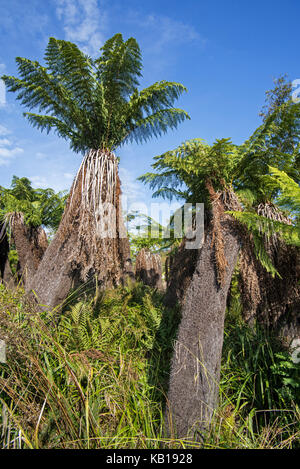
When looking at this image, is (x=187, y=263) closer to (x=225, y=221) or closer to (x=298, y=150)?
(x=225, y=221)

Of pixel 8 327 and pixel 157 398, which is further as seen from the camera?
pixel 157 398

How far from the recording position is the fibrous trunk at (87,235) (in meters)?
3.85

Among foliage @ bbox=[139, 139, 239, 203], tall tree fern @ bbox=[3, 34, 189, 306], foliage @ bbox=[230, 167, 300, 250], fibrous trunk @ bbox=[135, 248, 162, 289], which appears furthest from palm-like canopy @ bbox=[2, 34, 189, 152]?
fibrous trunk @ bbox=[135, 248, 162, 289]

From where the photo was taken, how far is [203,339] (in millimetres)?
2305

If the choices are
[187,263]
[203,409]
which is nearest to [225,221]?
[187,263]

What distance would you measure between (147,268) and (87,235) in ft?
25.3

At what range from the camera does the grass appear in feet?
5.68

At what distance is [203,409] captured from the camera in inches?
84.3

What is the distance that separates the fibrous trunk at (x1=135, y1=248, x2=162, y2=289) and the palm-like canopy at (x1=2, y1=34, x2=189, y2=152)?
708cm

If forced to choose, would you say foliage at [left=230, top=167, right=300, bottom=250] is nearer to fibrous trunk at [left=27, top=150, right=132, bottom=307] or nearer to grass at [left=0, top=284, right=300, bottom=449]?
grass at [left=0, top=284, right=300, bottom=449]

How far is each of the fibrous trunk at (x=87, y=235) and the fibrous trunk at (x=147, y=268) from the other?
6.67 m
